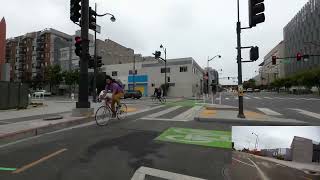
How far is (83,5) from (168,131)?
298 inches

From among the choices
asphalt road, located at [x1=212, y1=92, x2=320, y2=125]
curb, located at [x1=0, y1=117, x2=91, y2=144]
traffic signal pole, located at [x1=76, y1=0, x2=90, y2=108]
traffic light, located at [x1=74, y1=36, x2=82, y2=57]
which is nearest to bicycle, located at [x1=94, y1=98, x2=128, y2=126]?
curb, located at [x1=0, y1=117, x2=91, y2=144]

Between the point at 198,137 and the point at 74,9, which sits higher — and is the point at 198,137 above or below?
below

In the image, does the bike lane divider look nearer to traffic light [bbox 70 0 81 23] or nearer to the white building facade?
traffic light [bbox 70 0 81 23]

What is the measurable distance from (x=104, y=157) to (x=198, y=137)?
329 centimetres

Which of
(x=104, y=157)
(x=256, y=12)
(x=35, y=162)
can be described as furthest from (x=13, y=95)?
(x=104, y=157)

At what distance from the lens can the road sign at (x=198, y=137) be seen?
7.62 m

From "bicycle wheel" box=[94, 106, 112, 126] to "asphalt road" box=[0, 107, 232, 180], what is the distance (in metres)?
2.28

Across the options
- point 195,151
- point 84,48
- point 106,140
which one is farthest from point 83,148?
point 84,48

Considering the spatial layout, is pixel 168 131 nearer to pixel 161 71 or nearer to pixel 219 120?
pixel 219 120

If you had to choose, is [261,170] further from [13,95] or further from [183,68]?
[183,68]

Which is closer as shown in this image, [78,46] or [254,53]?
[78,46]

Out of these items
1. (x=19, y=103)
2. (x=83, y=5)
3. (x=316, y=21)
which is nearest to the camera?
(x=83, y=5)

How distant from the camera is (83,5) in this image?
13695 millimetres

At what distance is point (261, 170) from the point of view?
2.64m
